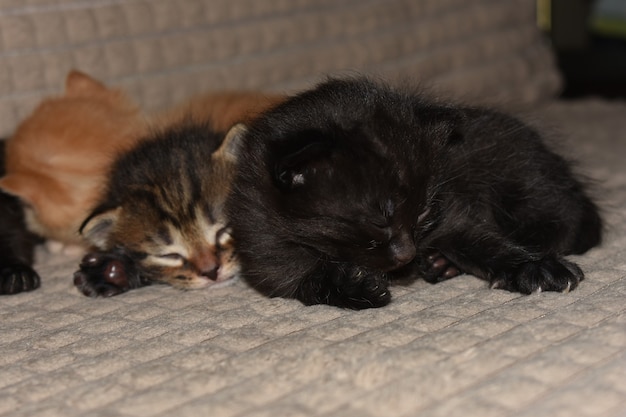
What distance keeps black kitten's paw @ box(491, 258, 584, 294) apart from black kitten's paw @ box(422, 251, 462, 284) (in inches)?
5.7

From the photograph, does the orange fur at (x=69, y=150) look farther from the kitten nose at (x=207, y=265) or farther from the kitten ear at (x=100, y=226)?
the kitten nose at (x=207, y=265)

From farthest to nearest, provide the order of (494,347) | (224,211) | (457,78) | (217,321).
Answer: (457,78)
(224,211)
(217,321)
(494,347)

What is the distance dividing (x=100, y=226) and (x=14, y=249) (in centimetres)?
28

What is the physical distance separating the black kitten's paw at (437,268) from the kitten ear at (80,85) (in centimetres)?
115

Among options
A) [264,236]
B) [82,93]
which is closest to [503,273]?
[264,236]

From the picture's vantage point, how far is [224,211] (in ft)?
6.51

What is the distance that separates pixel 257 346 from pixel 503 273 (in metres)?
0.55

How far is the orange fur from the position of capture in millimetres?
2365

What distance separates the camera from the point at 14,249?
2225mm

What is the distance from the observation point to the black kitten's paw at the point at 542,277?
5.68 feet

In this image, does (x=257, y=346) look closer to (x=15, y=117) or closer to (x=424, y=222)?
(x=424, y=222)

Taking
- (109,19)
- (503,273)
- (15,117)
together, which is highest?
(109,19)

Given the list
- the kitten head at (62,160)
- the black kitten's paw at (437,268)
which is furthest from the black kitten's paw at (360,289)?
the kitten head at (62,160)

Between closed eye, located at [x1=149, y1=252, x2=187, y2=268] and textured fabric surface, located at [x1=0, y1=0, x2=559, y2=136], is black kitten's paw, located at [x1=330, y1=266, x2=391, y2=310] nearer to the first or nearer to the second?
closed eye, located at [x1=149, y1=252, x2=187, y2=268]
